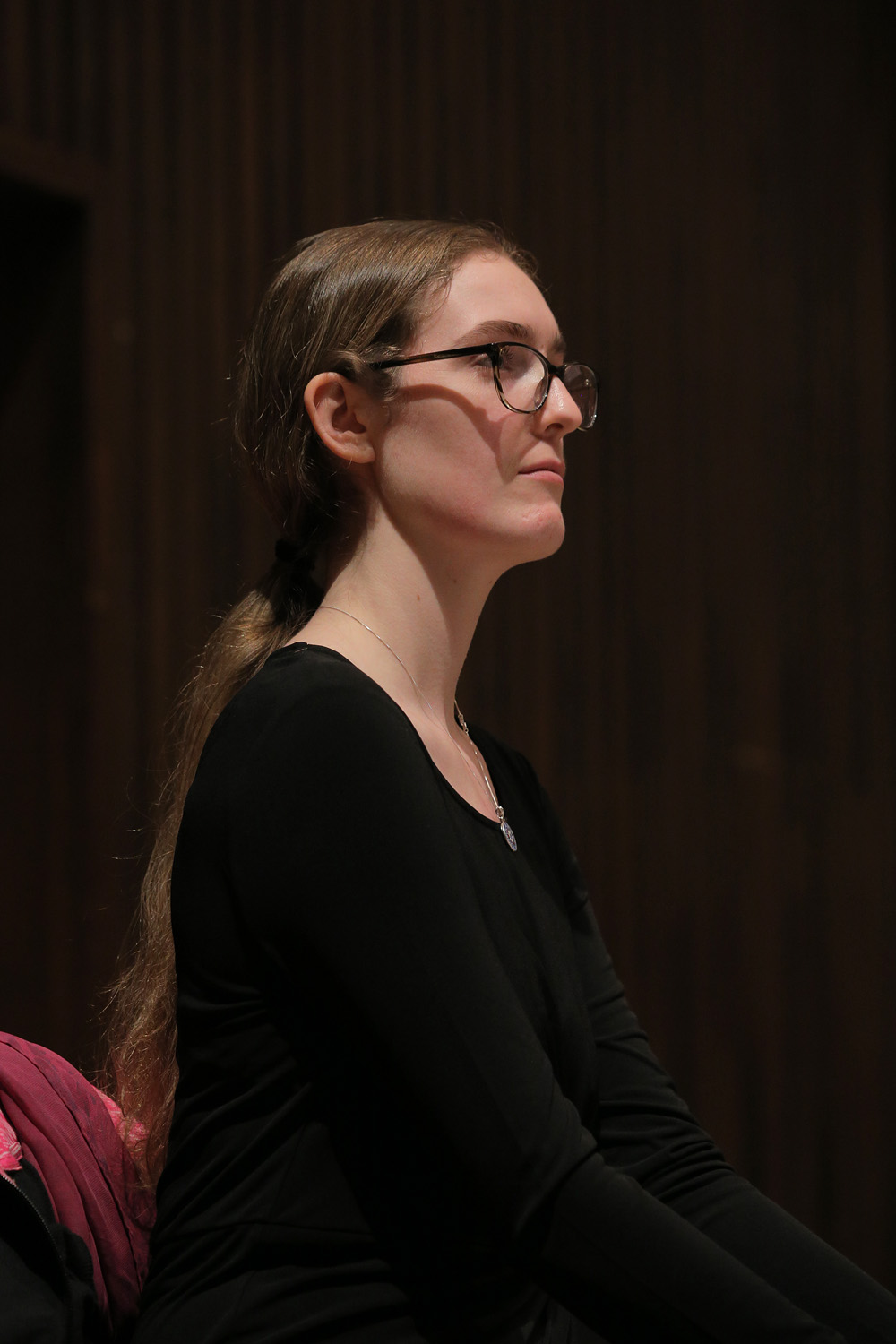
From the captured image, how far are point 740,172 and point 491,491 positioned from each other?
2.13m

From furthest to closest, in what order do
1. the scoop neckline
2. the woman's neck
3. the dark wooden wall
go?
the dark wooden wall < the woman's neck < the scoop neckline

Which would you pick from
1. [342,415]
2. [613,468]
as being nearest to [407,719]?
[342,415]

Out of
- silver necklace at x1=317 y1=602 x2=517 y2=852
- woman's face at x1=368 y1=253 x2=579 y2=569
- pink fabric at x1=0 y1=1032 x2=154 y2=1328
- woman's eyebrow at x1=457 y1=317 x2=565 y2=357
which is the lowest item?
pink fabric at x1=0 y1=1032 x2=154 y2=1328

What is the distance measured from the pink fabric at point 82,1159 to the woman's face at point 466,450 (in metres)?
0.60

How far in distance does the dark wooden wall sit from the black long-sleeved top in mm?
955

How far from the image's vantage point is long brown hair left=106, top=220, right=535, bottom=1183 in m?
1.33

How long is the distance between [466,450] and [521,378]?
100 mm

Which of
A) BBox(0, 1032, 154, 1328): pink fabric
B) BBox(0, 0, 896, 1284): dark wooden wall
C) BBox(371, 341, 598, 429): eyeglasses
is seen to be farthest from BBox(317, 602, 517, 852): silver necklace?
BBox(0, 0, 896, 1284): dark wooden wall

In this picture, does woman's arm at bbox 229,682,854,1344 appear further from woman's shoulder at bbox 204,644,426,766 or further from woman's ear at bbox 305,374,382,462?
woman's ear at bbox 305,374,382,462

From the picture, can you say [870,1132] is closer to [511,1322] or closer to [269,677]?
[511,1322]

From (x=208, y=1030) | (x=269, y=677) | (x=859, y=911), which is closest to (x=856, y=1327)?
(x=208, y=1030)

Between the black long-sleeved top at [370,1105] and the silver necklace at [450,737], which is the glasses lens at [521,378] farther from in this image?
the black long-sleeved top at [370,1105]

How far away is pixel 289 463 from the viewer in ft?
4.63

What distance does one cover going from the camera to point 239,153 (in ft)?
7.64
